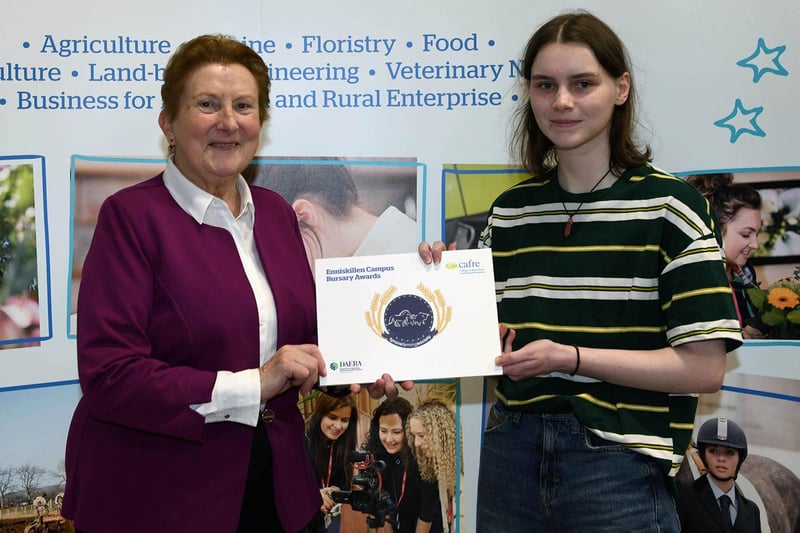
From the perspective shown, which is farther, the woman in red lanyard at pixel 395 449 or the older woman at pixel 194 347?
the woman in red lanyard at pixel 395 449

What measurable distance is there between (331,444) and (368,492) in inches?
9.7

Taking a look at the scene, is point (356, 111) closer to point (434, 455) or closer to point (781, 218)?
point (434, 455)

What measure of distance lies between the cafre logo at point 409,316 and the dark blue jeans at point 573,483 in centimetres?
32

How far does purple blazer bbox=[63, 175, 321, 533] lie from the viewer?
163 cm

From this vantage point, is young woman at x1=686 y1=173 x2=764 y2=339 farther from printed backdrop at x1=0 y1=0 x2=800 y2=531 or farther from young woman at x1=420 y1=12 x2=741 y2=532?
young woman at x1=420 y1=12 x2=741 y2=532

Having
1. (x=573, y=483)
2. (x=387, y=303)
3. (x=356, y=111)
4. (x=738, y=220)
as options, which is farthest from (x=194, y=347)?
(x=738, y=220)

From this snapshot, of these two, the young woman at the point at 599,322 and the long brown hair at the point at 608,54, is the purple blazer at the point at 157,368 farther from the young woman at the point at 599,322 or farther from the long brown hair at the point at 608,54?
the long brown hair at the point at 608,54

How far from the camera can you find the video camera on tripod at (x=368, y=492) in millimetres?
2820

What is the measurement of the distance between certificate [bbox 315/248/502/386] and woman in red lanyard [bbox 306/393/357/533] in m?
0.96

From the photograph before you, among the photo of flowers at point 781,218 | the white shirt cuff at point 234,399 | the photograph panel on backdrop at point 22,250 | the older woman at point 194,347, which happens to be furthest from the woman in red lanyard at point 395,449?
the photo of flowers at point 781,218

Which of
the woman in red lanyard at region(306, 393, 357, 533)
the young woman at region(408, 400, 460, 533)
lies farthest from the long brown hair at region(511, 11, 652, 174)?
the woman in red lanyard at region(306, 393, 357, 533)

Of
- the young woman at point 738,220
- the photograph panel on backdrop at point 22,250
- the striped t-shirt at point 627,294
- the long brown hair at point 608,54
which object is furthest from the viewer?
the young woman at point 738,220

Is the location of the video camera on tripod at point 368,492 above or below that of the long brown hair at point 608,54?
below

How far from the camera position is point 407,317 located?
6.31ft
